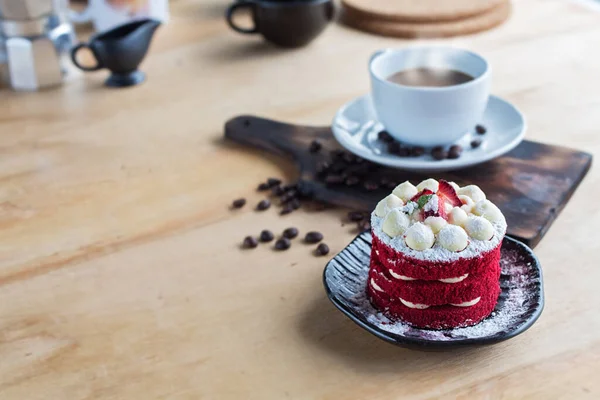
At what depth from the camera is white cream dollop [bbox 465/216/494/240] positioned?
841 mm

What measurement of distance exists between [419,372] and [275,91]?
0.86m

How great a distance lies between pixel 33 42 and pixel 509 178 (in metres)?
1.00

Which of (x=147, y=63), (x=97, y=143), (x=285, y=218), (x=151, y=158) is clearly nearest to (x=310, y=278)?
(x=285, y=218)

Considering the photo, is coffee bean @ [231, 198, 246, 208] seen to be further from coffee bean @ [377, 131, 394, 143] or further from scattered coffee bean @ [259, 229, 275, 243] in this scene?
coffee bean @ [377, 131, 394, 143]

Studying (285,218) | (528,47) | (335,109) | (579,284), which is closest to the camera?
(579,284)

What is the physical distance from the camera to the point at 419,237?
0.83m

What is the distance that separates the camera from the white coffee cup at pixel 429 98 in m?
1.16

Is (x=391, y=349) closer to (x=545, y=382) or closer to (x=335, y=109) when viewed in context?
(x=545, y=382)

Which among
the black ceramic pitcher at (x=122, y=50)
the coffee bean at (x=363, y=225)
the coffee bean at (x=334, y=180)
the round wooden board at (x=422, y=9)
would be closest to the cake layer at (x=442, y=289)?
the coffee bean at (x=363, y=225)

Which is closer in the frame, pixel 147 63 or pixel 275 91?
pixel 275 91

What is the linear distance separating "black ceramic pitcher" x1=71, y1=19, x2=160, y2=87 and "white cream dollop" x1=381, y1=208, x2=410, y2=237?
34.4 inches

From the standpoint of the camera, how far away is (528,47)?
66.7 inches

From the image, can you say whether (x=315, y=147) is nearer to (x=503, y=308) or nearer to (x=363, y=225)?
(x=363, y=225)

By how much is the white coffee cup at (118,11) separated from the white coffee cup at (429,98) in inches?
28.9
